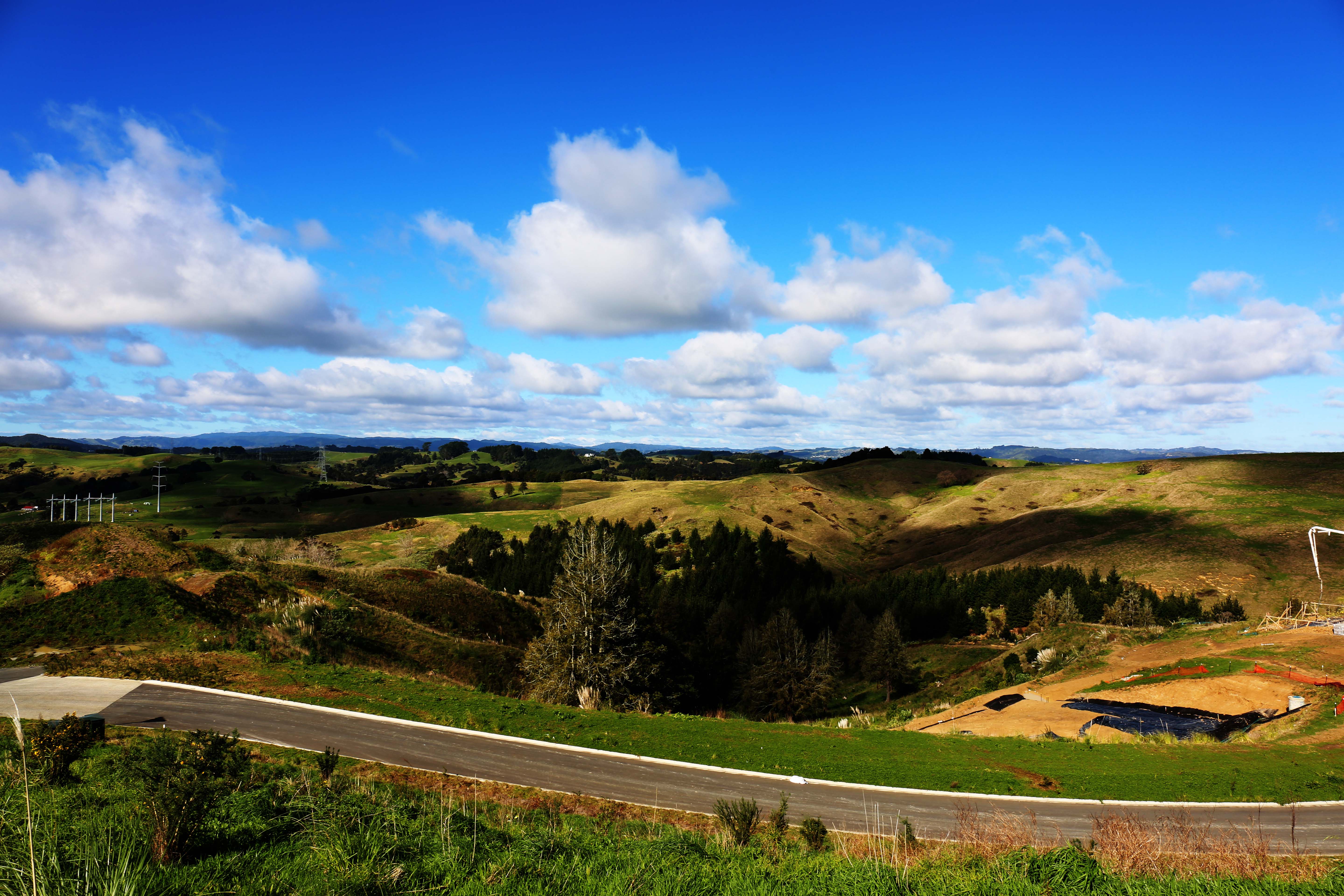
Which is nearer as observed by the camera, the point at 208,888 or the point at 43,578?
the point at 208,888

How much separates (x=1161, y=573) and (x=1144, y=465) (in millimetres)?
78402

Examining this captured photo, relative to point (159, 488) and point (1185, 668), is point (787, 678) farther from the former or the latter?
point (159, 488)

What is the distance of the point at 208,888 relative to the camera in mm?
6309

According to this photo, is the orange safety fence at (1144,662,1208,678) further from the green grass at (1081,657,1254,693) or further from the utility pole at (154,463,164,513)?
the utility pole at (154,463,164,513)

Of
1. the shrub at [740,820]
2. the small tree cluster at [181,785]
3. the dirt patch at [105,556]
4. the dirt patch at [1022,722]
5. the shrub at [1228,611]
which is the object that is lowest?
the shrub at [1228,611]

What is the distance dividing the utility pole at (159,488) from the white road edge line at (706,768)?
432ft

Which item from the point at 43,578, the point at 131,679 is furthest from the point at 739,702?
the point at 43,578

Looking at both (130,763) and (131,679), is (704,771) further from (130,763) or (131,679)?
(131,679)

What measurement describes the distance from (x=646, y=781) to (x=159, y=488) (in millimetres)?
154042

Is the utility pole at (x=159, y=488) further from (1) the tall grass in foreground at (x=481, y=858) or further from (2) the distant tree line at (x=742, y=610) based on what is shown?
(1) the tall grass in foreground at (x=481, y=858)

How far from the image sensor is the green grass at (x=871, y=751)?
2070cm

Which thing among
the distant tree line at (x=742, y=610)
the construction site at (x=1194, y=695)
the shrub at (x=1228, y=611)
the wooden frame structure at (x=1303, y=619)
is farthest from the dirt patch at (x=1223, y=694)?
the shrub at (x=1228, y=611)

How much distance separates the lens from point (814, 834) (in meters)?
13.3

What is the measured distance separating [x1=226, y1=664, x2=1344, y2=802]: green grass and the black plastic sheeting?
3.15m
